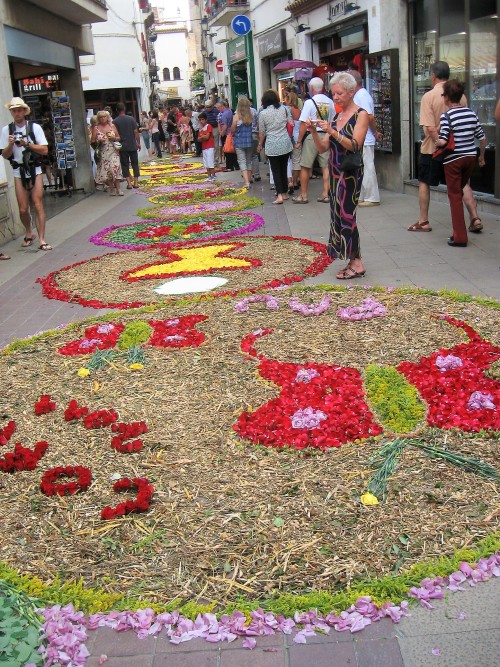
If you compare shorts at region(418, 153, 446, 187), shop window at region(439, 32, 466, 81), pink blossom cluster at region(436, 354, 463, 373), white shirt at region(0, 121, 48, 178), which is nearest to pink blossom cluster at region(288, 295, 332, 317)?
pink blossom cluster at region(436, 354, 463, 373)

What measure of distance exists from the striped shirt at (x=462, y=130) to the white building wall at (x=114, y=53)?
1437 inches

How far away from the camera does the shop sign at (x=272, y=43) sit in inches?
843

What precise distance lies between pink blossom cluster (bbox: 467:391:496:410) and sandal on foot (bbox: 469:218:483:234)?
5052 mm

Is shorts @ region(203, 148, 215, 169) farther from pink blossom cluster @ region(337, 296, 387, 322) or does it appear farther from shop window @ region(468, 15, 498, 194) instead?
pink blossom cluster @ region(337, 296, 387, 322)

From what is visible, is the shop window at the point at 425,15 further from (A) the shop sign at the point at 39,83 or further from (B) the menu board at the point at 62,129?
(A) the shop sign at the point at 39,83

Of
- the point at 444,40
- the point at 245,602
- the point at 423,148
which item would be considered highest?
the point at 444,40

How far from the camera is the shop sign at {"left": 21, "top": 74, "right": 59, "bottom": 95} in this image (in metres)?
18.2

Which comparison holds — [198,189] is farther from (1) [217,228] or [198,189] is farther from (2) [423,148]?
(2) [423,148]

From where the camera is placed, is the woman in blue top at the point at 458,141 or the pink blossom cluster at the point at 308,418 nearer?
the pink blossom cluster at the point at 308,418

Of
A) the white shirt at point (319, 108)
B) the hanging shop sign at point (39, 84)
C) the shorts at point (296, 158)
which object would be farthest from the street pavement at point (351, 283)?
the hanging shop sign at point (39, 84)

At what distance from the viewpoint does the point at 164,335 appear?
19.1ft

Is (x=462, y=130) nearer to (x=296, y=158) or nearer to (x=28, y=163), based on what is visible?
(x=28, y=163)

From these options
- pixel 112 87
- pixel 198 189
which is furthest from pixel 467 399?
pixel 112 87

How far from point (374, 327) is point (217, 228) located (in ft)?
19.6
